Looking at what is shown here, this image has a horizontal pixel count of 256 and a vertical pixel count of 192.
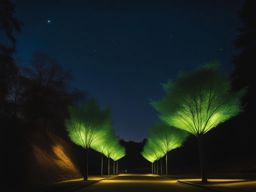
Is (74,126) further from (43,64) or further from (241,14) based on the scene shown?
(241,14)

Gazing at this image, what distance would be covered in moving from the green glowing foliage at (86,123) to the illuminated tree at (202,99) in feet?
31.1

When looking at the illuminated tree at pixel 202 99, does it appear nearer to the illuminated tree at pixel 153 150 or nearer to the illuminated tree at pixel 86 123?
the illuminated tree at pixel 86 123

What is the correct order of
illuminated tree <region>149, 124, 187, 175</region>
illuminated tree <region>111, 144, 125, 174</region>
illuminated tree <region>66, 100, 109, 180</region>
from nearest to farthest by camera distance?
illuminated tree <region>66, 100, 109, 180</region>, illuminated tree <region>149, 124, 187, 175</region>, illuminated tree <region>111, 144, 125, 174</region>

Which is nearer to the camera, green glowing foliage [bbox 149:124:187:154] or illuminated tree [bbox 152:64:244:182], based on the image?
illuminated tree [bbox 152:64:244:182]

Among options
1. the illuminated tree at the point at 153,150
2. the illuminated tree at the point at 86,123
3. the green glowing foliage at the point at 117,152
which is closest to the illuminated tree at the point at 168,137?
the illuminated tree at the point at 153,150

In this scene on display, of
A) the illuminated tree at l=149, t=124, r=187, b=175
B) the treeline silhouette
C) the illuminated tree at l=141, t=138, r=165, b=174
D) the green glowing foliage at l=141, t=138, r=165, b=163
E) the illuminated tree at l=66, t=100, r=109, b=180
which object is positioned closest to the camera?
the treeline silhouette

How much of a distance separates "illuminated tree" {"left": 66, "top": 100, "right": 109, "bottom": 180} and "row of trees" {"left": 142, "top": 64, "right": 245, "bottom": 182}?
361 inches

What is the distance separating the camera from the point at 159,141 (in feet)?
211

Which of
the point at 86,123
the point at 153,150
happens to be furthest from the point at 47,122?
the point at 153,150

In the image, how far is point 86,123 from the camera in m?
39.0

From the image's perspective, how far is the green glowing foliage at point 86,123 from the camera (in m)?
38.7

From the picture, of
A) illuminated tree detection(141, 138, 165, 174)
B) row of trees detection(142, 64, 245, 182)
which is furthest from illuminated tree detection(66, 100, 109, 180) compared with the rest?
illuminated tree detection(141, 138, 165, 174)

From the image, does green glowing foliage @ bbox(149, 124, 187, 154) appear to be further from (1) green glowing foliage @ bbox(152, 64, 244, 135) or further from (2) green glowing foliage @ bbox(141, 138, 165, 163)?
(1) green glowing foliage @ bbox(152, 64, 244, 135)

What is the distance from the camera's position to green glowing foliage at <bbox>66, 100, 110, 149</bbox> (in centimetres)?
3869
